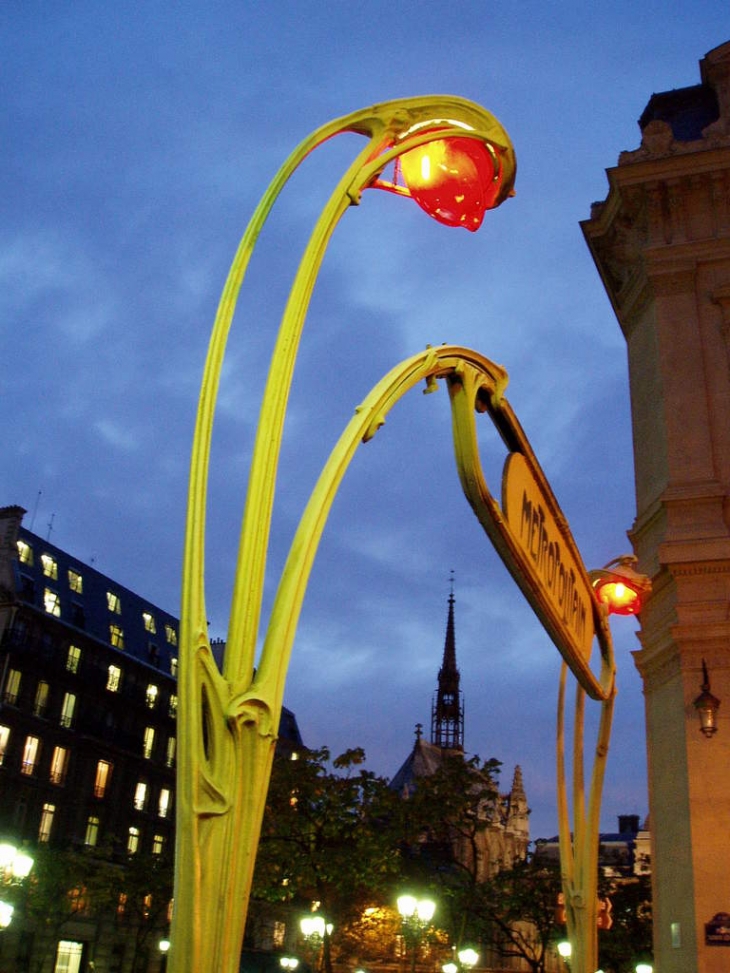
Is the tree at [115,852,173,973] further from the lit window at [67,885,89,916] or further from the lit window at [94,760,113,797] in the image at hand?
the lit window at [94,760,113,797]

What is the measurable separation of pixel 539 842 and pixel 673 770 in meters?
→ 25.8

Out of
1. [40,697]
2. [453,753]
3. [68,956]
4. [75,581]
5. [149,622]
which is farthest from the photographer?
[453,753]

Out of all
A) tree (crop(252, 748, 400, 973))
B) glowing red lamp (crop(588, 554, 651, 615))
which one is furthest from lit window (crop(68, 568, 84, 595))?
glowing red lamp (crop(588, 554, 651, 615))

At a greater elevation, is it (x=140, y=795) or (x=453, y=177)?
(x=140, y=795)

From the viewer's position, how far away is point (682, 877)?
15.9 metres

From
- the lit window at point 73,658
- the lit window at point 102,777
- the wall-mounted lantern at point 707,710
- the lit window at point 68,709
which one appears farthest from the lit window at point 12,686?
the wall-mounted lantern at point 707,710

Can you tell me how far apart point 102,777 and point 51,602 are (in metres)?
11.0

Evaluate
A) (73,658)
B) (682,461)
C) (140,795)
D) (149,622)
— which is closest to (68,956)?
(140,795)

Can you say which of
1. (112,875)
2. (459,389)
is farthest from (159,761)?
(459,389)

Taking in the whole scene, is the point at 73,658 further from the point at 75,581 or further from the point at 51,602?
the point at 75,581

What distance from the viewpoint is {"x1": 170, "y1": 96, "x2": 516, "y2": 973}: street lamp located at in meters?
3.02

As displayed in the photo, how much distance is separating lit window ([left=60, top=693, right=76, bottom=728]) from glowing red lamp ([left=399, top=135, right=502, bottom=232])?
55407 mm

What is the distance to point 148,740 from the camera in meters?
63.1

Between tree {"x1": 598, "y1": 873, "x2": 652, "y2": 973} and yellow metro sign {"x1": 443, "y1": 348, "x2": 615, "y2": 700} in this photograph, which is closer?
yellow metro sign {"x1": 443, "y1": 348, "x2": 615, "y2": 700}
